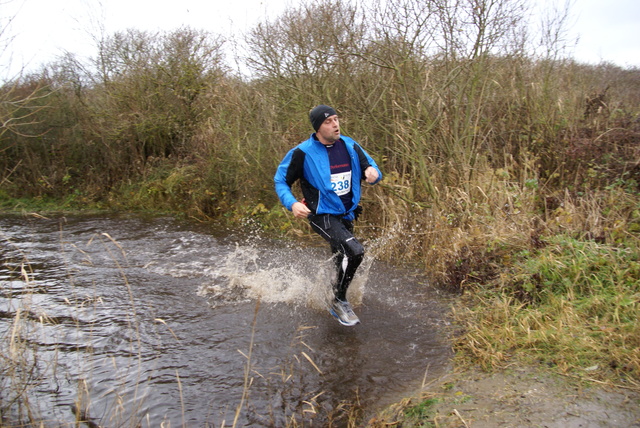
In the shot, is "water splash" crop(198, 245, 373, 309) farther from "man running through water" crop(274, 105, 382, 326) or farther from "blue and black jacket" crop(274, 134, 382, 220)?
"blue and black jacket" crop(274, 134, 382, 220)

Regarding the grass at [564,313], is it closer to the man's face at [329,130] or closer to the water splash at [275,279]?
the water splash at [275,279]

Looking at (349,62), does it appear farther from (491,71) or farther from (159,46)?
(159,46)

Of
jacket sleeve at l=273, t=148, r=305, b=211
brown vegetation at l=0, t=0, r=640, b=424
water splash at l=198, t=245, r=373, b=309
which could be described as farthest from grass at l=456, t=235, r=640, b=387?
jacket sleeve at l=273, t=148, r=305, b=211

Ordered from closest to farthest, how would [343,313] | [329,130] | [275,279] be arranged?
[329,130] → [343,313] → [275,279]

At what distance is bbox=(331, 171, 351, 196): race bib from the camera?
462 centimetres

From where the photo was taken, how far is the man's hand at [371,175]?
4.58 meters

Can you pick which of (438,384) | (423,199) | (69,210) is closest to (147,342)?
(438,384)

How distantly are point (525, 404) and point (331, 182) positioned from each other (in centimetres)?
247

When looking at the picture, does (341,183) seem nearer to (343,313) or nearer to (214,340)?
(343,313)

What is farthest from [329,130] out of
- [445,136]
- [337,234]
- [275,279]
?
[445,136]

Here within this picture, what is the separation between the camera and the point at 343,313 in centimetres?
480

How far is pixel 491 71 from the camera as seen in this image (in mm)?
7562

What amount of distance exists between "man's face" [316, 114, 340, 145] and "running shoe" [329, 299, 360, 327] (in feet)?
5.35

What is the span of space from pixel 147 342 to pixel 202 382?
1043 millimetres
